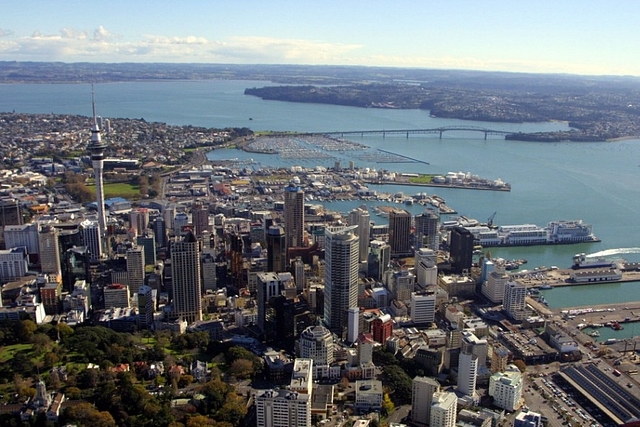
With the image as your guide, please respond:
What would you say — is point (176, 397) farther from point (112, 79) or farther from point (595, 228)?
point (112, 79)

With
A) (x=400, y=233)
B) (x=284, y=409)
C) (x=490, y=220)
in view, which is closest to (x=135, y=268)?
(x=400, y=233)

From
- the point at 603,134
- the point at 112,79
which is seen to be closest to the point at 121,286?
the point at 603,134

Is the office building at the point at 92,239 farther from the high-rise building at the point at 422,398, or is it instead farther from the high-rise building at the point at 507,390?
the high-rise building at the point at 507,390

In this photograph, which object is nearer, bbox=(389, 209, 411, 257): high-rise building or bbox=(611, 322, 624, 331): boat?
bbox=(611, 322, 624, 331): boat

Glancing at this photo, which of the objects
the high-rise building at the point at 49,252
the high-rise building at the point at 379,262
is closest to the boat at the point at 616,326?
the high-rise building at the point at 379,262

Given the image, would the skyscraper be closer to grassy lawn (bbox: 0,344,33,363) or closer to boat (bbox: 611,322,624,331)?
grassy lawn (bbox: 0,344,33,363)

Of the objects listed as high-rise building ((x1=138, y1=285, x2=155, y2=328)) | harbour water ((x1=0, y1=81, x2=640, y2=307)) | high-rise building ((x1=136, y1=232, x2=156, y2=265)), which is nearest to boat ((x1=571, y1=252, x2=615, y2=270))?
harbour water ((x1=0, y1=81, x2=640, y2=307))

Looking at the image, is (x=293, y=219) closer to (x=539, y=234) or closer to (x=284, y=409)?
(x=539, y=234)
